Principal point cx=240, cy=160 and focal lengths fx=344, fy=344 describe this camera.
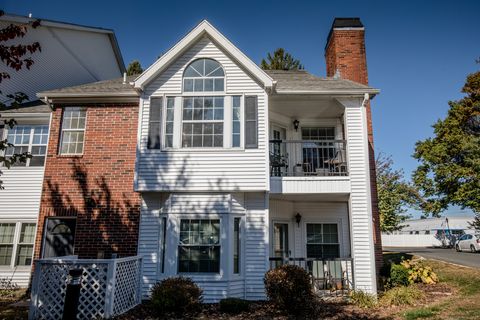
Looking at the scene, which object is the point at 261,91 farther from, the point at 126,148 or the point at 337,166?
the point at 126,148

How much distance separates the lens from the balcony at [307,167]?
11484 mm

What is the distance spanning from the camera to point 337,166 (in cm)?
1262

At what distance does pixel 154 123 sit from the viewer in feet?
37.2

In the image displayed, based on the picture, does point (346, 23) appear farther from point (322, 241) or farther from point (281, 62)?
point (281, 62)

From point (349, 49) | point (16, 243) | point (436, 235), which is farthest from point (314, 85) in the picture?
point (436, 235)

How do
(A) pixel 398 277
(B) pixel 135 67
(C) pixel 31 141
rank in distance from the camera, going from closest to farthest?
(A) pixel 398 277, (C) pixel 31 141, (B) pixel 135 67

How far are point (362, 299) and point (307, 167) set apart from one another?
5.03m

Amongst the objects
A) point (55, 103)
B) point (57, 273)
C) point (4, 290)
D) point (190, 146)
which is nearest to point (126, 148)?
point (190, 146)

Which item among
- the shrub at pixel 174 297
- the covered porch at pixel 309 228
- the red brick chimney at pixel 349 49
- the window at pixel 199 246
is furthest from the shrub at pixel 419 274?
the shrub at pixel 174 297

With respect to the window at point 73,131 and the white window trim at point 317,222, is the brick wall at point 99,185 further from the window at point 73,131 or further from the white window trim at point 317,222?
the white window trim at point 317,222

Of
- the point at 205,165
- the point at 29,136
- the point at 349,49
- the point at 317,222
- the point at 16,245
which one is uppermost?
the point at 349,49

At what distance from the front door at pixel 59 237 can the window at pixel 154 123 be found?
155 inches

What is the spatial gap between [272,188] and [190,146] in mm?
3032

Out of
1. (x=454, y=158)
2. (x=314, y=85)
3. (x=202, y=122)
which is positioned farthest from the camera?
(x=454, y=158)
